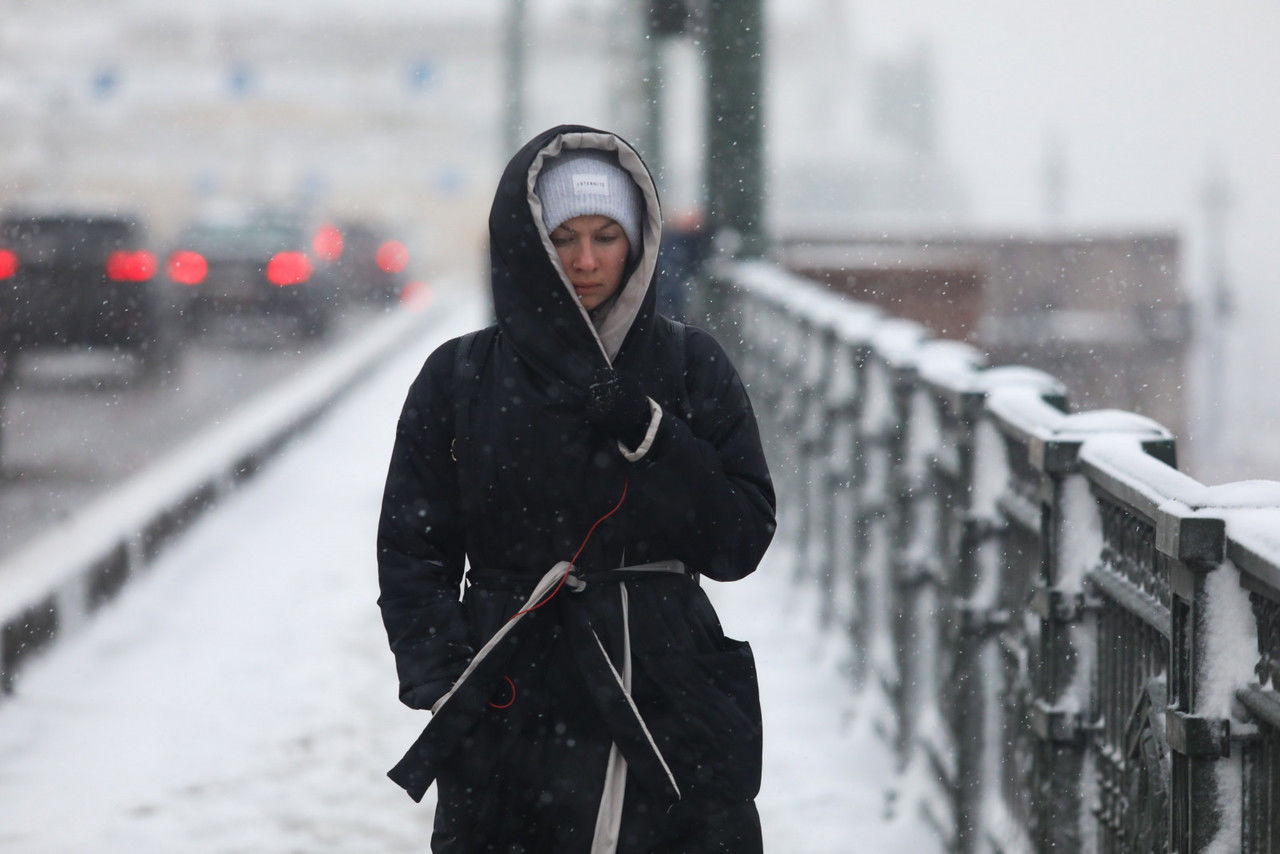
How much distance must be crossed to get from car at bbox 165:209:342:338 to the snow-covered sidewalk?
1747 centimetres

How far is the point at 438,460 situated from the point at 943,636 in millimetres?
2084

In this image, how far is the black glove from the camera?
2.56 meters

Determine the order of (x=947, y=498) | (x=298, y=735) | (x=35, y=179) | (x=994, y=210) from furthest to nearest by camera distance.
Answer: (x=994, y=210), (x=35, y=179), (x=298, y=735), (x=947, y=498)

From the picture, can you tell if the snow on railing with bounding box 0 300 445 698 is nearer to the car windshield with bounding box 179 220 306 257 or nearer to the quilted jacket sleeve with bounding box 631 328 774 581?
the quilted jacket sleeve with bounding box 631 328 774 581

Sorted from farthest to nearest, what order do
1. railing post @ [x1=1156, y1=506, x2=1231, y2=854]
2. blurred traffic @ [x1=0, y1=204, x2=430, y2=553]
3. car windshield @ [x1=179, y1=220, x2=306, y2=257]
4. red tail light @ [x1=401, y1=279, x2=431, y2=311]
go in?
red tail light @ [x1=401, y1=279, x2=431, y2=311] < car windshield @ [x1=179, y1=220, x2=306, y2=257] < blurred traffic @ [x1=0, y1=204, x2=430, y2=553] < railing post @ [x1=1156, y1=506, x2=1231, y2=854]

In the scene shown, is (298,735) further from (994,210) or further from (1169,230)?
(994,210)

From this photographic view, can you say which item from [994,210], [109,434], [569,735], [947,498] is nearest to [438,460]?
[569,735]

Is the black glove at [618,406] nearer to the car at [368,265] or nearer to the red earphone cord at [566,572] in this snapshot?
the red earphone cord at [566,572]

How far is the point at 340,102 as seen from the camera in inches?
3376

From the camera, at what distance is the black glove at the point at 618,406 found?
2.56 metres

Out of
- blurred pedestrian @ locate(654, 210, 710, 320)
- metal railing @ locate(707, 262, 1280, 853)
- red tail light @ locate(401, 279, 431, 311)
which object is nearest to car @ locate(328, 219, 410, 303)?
red tail light @ locate(401, 279, 431, 311)

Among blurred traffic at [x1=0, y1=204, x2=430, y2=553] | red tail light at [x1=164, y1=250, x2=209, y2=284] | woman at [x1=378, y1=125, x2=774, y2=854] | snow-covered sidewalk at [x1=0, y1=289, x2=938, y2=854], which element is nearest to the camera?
woman at [x1=378, y1=125, x2=774, y2=854]

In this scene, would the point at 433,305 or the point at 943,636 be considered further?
the point at 433,305

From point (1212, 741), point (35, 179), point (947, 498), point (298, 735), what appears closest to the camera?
point (1212, 741)
